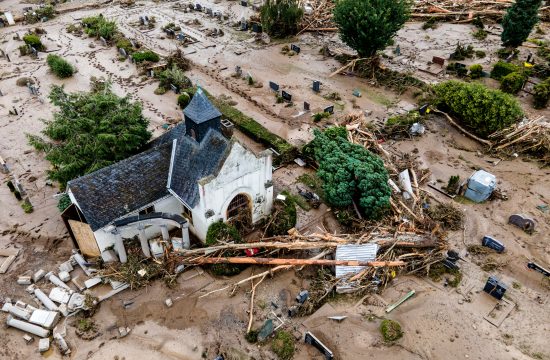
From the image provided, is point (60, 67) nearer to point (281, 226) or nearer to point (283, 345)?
point (281, 226)

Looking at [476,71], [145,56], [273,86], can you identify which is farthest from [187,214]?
[476,71]

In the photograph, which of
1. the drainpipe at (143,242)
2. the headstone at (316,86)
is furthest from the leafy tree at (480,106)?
the drainpipe at (143,242)

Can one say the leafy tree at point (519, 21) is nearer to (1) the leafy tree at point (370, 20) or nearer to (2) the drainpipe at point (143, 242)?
(1) the leafy tree at point (370, 20)

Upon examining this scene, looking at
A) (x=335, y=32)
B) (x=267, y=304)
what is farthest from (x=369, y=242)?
(x=335, y=32)

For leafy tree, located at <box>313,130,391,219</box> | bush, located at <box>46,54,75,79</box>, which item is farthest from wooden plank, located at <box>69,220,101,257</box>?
bush, located at <box>46,54,75,79</box>

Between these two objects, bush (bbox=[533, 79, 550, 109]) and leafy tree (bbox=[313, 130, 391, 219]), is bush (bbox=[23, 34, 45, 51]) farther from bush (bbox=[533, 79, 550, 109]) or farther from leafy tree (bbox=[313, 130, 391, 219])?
bush (bbox=[533, 79, 550, 109])

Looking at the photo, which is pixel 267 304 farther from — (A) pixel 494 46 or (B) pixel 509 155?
(A) pixel 494 46
